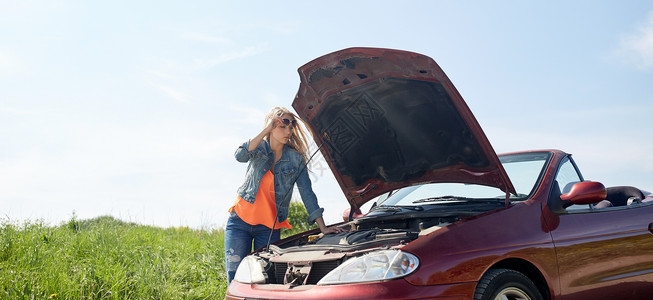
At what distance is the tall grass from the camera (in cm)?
528

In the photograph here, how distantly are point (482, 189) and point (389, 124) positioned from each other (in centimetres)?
96

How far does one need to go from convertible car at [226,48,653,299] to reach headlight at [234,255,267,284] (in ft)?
0.03

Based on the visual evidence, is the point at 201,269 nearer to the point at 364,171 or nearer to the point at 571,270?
the point at 364,171

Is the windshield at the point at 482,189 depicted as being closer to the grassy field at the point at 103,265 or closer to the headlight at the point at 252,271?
the headlight at the point at 252,271

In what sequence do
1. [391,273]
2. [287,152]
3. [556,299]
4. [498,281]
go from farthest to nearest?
1. [287,152]
2. [556,299]
3. [498,281]
4. [391,273]

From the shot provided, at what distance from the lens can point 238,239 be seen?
448 cm

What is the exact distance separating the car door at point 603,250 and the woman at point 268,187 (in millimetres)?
1753

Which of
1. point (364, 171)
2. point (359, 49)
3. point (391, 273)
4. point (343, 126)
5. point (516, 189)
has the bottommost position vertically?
point (391, 273)

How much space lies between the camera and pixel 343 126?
180 inches

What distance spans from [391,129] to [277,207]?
120 centimetres

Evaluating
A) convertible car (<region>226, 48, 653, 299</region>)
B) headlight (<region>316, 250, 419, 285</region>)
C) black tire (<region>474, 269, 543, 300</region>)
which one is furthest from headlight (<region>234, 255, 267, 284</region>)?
black tire (<region>474, 269, 543, 300</region>)

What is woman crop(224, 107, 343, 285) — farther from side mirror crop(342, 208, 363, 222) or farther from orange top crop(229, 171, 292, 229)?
side mirror crop(342, 208, 363, 222)

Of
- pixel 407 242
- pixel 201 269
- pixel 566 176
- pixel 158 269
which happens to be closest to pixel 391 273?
pixel 407 242

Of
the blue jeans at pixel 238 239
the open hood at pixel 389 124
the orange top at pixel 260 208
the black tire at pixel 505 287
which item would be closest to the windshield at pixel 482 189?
the open hood at pixel 389 124
